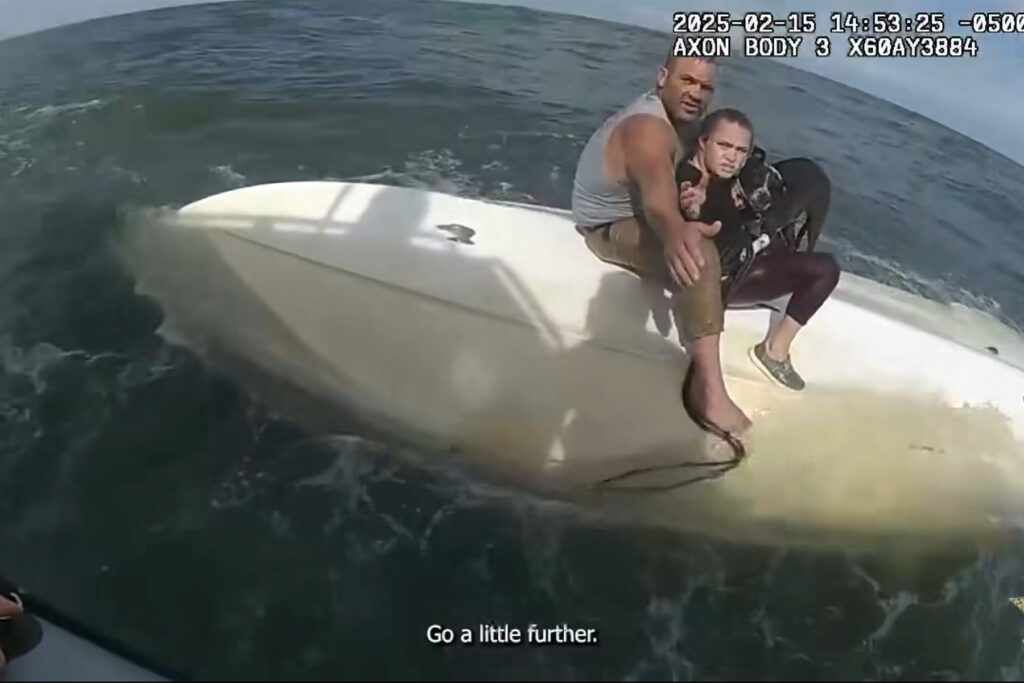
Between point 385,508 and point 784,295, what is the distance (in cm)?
77

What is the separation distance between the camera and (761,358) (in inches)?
63.9

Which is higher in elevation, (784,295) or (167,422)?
(784,295)

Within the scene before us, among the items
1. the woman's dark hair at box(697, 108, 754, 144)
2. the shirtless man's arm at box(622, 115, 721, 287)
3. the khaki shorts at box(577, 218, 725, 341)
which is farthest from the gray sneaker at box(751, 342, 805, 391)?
the woman's dark hair at box(697, 108, 754, 144)

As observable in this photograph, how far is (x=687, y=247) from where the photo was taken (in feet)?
4.63

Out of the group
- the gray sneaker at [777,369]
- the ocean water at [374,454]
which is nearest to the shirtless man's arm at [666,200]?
the gray sneaker at [777,369]

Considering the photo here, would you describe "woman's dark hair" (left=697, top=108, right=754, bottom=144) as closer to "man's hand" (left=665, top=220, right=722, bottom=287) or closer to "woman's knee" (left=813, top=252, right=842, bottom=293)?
"man's hand" (left=665, top=220, right=722, bottom=287)

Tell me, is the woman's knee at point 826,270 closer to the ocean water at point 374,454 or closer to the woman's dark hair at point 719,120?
the woman's dark hair at point 719,120

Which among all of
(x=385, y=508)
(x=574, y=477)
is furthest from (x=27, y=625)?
(x=574, y=477)

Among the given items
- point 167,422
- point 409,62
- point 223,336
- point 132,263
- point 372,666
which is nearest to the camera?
point 372,666

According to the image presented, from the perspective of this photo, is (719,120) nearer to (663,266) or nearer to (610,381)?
(663,266)

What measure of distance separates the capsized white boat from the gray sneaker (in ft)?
0.06

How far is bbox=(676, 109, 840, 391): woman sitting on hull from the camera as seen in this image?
1413 mm

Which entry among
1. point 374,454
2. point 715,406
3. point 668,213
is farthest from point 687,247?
point 374,454

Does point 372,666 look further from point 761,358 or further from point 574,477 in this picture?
point 761,358
